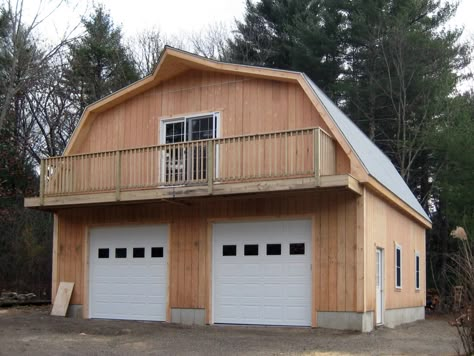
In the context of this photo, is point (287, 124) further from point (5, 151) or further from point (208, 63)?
point (5, 151)

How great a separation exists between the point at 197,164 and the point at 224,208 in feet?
4.76

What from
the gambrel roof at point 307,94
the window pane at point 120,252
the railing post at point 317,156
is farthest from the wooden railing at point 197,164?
the window pane at point 120,252

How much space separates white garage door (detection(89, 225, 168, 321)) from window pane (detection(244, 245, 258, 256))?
6.88 ft

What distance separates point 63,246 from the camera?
16562 millimetres

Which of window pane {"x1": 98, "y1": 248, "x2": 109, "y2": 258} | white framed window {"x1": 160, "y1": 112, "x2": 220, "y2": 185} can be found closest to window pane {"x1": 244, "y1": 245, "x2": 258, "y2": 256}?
white framed window {"x1": 160, "y1": 112, "x2": 220, "y2": 185}

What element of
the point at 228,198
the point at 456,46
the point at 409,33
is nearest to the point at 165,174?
the point at 228,198

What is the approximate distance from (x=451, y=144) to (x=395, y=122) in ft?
15.0

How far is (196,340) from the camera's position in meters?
11.8

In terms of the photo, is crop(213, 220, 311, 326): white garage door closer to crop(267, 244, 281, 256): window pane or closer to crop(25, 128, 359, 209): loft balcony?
crop(267, 244, 281, 256): window pane

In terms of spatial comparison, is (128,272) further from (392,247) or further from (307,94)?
(392,247)

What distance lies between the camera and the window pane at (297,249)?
13854 millimetres

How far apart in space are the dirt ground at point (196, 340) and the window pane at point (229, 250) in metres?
1.65

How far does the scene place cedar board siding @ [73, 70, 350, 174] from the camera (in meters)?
14.6

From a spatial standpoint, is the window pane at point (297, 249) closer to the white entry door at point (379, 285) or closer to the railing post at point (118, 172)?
the white entry door at point (379, 285)
